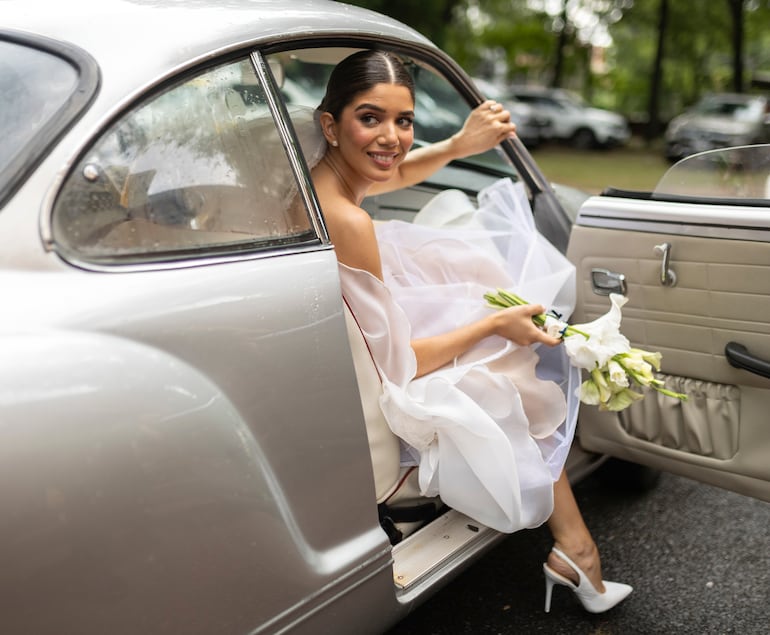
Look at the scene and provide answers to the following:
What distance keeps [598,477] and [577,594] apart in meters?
0.92

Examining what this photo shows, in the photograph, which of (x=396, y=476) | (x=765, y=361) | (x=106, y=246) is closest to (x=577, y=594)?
(x=396, y=476)

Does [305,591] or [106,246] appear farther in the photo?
[305,591]

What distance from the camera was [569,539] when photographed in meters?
2.28

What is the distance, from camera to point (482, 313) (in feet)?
7.64

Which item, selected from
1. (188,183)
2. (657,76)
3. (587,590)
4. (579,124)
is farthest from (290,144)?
(657,76)

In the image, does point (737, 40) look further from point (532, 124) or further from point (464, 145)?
point (464, 145)

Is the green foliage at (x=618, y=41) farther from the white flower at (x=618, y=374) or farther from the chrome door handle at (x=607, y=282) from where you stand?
the white flower at (x=618, y=374)

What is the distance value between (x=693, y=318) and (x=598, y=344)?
37cm

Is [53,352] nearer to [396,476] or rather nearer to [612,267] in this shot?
[396,476]

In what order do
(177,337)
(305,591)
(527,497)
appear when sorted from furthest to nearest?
(527,497) < (305,591) < (177,337)

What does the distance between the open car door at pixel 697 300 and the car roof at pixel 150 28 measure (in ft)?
3.62

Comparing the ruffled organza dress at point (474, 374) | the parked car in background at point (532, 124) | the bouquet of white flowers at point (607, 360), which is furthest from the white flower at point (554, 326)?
the parked car in background at point (532, 124)

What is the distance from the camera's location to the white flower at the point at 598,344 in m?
2.13

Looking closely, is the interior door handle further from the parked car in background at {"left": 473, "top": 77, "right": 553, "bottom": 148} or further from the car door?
the parked car in background at {"left": 473, "top": 77, "right": 553, "bottom": 148}
